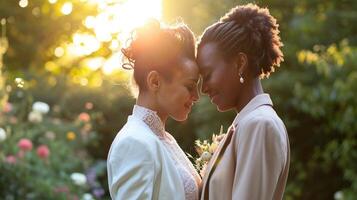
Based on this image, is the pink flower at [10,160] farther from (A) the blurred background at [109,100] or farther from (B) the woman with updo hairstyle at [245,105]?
(B) the woman with updo hairstyle at [245,105]

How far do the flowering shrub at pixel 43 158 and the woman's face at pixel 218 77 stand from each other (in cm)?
470

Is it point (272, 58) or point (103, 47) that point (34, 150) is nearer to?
point (103, 47)

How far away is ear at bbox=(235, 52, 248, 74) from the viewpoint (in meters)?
3.29

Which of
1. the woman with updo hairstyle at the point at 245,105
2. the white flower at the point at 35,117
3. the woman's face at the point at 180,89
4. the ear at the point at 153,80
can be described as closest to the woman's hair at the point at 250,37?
the woman with updo hairstyle at the point at 245,105

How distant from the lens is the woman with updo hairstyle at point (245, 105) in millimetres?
3084

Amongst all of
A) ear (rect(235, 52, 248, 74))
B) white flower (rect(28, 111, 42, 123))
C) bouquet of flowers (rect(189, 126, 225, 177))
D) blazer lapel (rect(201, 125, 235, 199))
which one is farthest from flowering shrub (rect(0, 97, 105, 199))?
ear (rect(235, 52, 248, 74))

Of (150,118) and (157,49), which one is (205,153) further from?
(157,49)

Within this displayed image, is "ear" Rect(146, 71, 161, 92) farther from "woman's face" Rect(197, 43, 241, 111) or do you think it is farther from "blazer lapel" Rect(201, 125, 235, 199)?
"blazer lapel" Rect(201, 125, 235, 199)

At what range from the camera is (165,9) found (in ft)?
16.8

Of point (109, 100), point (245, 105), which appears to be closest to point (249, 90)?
point (245, 105)

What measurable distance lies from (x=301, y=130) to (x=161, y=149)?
24.7 feet

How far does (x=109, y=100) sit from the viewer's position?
12.5 metres

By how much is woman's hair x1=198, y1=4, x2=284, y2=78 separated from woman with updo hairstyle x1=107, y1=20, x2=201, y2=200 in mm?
132

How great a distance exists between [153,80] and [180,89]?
0.38 feet
